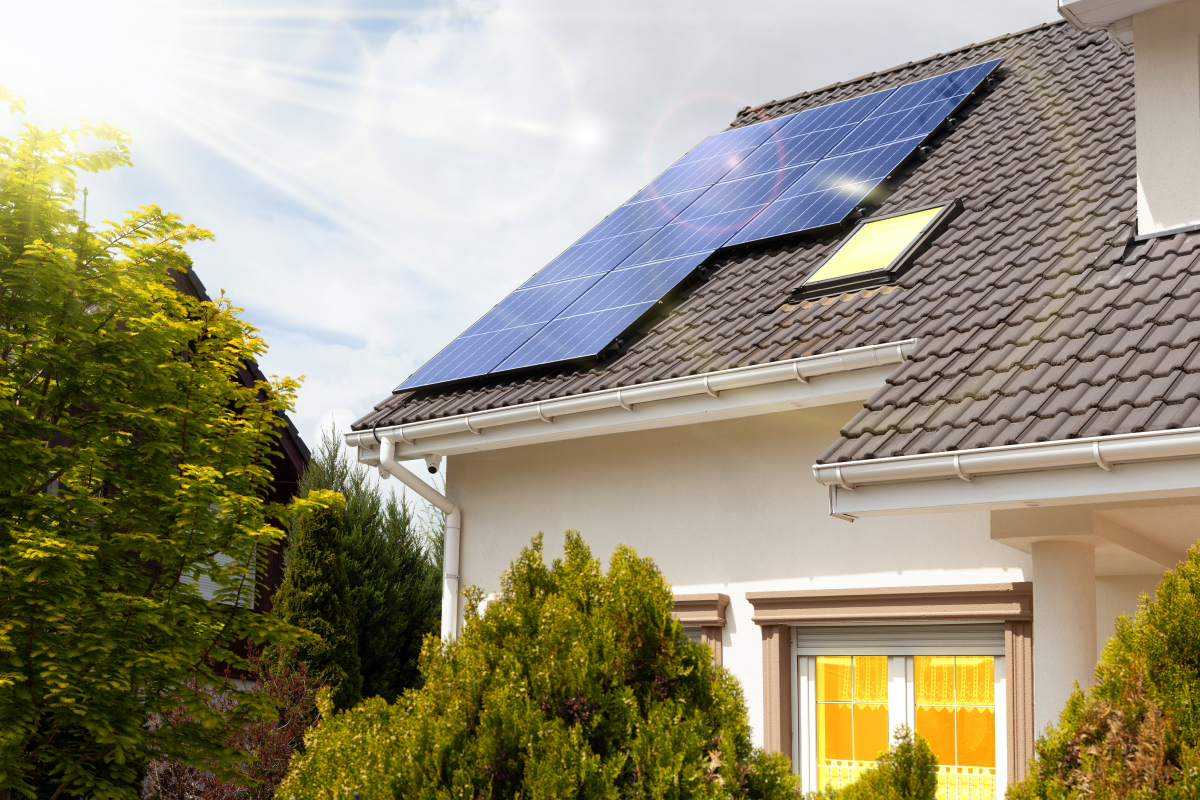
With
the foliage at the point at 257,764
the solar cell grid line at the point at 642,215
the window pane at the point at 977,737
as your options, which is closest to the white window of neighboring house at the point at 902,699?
the window pane at the point at 977,737

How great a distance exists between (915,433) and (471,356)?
16.9 feet

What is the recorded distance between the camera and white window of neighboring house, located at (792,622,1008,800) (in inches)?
247

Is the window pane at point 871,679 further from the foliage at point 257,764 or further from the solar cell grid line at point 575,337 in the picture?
the foliage at point 257,764

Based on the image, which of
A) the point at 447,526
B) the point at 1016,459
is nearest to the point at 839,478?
the point at 1016,459

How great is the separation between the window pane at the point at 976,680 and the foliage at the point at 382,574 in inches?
434

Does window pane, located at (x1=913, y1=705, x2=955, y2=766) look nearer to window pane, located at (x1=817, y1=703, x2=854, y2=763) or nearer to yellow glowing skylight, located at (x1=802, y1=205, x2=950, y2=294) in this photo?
window pane, located at (x1=817, y1=703, x2=854, y2=763)

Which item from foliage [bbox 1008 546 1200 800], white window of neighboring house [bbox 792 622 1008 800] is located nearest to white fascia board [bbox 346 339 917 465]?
white window of neighboring house [bbox 792 622 1008 800]

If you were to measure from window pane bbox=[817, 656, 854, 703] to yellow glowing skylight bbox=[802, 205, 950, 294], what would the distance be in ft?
9.00

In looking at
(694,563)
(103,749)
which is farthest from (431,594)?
(694,563)

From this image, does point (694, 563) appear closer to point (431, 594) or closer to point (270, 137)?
point (270, 137)

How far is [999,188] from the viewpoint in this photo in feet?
27.8

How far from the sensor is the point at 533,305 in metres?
10.1

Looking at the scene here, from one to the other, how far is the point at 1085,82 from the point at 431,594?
13.3 metres

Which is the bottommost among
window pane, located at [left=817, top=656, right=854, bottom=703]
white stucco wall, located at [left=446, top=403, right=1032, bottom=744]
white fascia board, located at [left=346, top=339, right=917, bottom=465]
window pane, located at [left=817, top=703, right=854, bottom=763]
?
window pane, located at [left=817, top=703, right=854, bottom=763]
